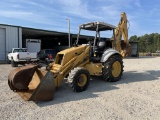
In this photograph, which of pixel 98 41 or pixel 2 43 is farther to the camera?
pixel 2 43

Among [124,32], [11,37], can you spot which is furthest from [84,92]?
[11,37]

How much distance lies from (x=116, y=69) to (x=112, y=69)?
0.39m

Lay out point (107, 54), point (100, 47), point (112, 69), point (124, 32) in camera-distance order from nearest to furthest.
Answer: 1. point (107, 54)
2. point (112, 69)
3. point (100, 47)
4. point (124, 32)

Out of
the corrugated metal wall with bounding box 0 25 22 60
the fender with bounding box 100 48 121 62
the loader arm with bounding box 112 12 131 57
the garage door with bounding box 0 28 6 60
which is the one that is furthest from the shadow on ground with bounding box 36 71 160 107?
the garage door with bounding box 0 28 6 60

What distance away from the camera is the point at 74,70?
739cm

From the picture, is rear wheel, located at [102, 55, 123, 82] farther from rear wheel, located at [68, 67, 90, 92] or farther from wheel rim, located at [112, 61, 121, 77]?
rear wheel, located at [68, 67, 90, 92]

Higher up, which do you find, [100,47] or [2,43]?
[2,43]

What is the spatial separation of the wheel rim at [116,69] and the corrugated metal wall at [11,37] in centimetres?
1662

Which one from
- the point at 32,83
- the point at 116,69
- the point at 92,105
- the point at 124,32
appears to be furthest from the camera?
the point at 124,32

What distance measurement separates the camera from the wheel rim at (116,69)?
9312mm

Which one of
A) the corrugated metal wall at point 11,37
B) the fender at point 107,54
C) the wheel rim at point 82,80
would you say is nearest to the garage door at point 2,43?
the corrugated metal wall at point 11,37

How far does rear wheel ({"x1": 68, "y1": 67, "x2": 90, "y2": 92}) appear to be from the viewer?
7.25 metres

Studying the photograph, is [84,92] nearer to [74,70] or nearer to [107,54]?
[74,70]

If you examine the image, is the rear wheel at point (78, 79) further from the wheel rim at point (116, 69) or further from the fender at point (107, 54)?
the wheel rim at point (116, 69)
